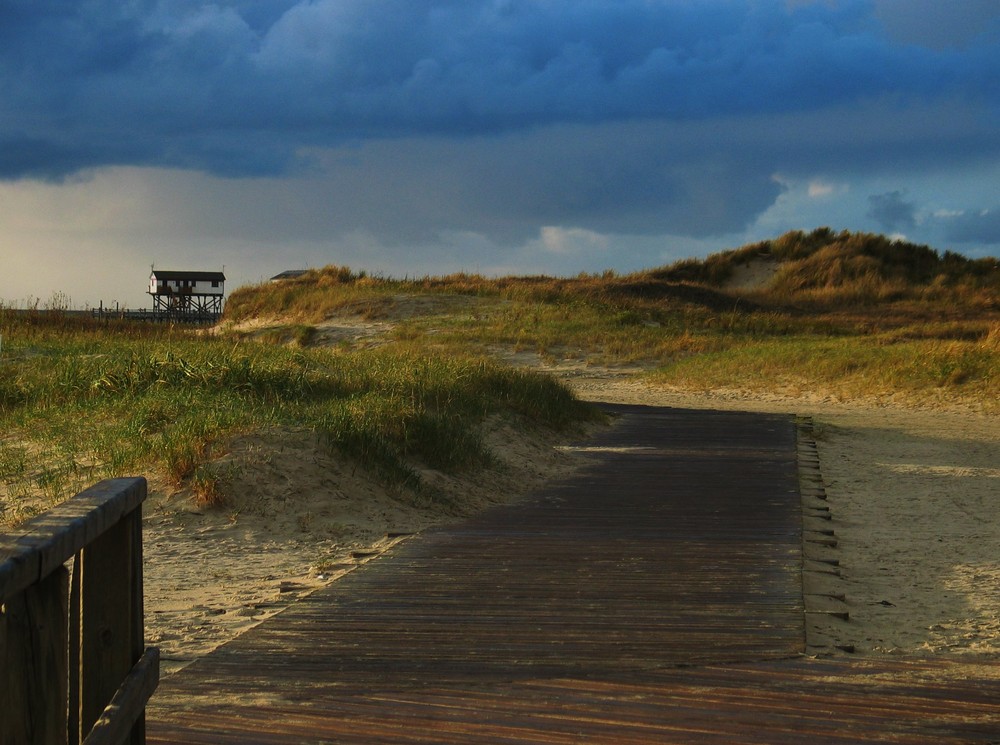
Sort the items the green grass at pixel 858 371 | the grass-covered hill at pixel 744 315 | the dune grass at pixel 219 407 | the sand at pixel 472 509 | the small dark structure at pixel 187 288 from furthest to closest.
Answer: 1. the small dark structure at pixel 187 288
2. the grass-covered hill at pixel 744 315
3. the green grass at pixel 858 371
4. the dune grass at pixel 219 407
5. the sand at pixel 472 509

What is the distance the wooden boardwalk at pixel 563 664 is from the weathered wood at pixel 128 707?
2.25 feet

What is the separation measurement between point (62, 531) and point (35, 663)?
0.26 m

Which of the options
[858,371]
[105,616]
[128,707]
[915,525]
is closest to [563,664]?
[128,707]

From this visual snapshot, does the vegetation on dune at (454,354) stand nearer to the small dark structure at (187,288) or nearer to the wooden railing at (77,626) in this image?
the wooden railing at (77,626)

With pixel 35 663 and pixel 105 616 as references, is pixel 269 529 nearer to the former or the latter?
pixel 105 616

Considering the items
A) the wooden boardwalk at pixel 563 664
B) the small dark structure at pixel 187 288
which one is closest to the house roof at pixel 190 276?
the small dark structure at pixel 187 288

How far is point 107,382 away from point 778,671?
28.0 feet

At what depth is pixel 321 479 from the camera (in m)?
8.26

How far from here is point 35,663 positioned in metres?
2.19

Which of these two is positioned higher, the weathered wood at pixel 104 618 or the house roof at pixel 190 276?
the house roof at pixel 190 276

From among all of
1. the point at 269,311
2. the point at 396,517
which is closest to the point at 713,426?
the point at 396,517

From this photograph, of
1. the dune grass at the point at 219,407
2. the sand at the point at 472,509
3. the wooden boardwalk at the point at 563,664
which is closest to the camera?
the wooden boardwalk at the point at 563,664

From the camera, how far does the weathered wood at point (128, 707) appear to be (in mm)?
2582

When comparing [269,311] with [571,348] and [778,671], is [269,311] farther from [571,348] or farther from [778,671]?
[778,671]
